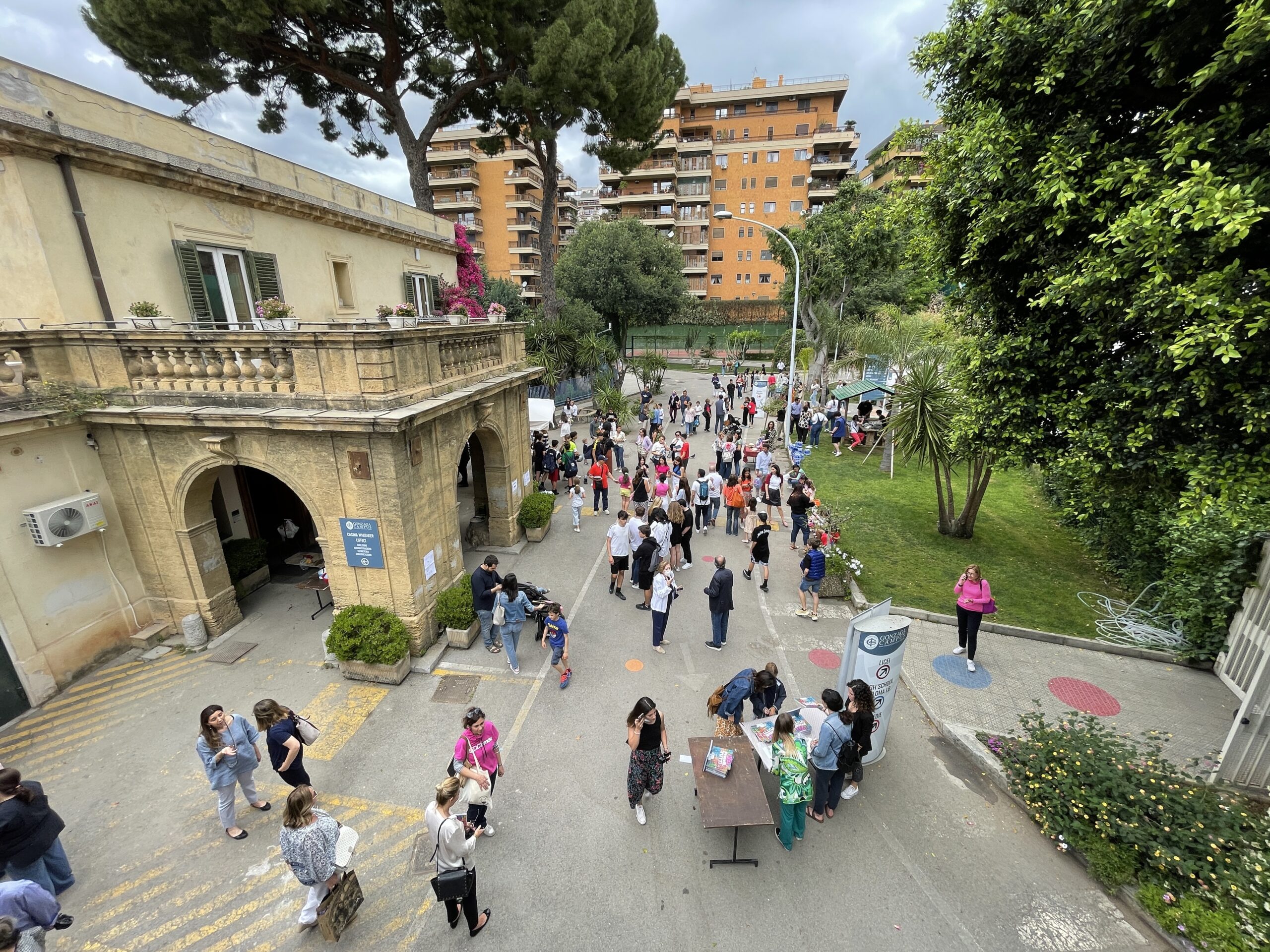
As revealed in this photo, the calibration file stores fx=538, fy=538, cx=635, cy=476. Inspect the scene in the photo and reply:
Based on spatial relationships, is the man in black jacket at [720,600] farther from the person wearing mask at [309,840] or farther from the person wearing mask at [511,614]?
the person wearing mask at [309,840]

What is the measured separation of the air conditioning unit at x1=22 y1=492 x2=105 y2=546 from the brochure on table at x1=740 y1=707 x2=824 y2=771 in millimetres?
10214

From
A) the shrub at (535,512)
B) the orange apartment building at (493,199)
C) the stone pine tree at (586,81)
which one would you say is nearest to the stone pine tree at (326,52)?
the stone pine tree at (586,81)

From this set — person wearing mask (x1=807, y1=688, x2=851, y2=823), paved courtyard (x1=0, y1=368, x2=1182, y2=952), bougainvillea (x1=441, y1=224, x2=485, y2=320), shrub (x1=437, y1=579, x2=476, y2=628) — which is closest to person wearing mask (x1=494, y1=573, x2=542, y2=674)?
paved courtyard (x1=0, y1=368, x2=1182, y2=952)

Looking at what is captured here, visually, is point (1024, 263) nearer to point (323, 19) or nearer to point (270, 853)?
point (270, 853)

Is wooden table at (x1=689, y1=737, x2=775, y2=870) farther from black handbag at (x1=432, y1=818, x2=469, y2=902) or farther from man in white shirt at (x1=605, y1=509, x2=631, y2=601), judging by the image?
man in white shirt at (x1=605, y1=509, x2=631, y2=601)

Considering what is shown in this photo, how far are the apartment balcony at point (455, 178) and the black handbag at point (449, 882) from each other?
56357 millimetres

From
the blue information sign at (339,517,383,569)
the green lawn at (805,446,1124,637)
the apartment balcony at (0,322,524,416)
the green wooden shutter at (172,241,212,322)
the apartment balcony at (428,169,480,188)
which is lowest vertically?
the green lawn at (805,446,1124,637)

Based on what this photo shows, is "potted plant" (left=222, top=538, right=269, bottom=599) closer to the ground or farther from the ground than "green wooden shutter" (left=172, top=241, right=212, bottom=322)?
closer to the ground

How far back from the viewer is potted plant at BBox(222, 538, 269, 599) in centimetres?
1101

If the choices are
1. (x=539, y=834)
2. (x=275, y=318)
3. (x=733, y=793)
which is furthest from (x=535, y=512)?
(x=733, y=793)

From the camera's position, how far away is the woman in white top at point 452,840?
461cm

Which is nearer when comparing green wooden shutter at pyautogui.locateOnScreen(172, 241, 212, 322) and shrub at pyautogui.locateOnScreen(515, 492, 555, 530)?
green wooden shutter at pyautogui.locateOnScreen(172, 241, 212, 322)

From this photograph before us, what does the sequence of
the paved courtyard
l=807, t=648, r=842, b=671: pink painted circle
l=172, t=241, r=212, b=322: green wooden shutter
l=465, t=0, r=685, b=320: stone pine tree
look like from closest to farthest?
1. the paved courtyard
2. l=807, t=648, r=842, b=671: pink painted circle
3. l=172, t=241, r=212, b=322: green wooden shutter
4. l=465, t=0, r=685, b=320: stone pine tree

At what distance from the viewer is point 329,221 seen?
12477 mm
